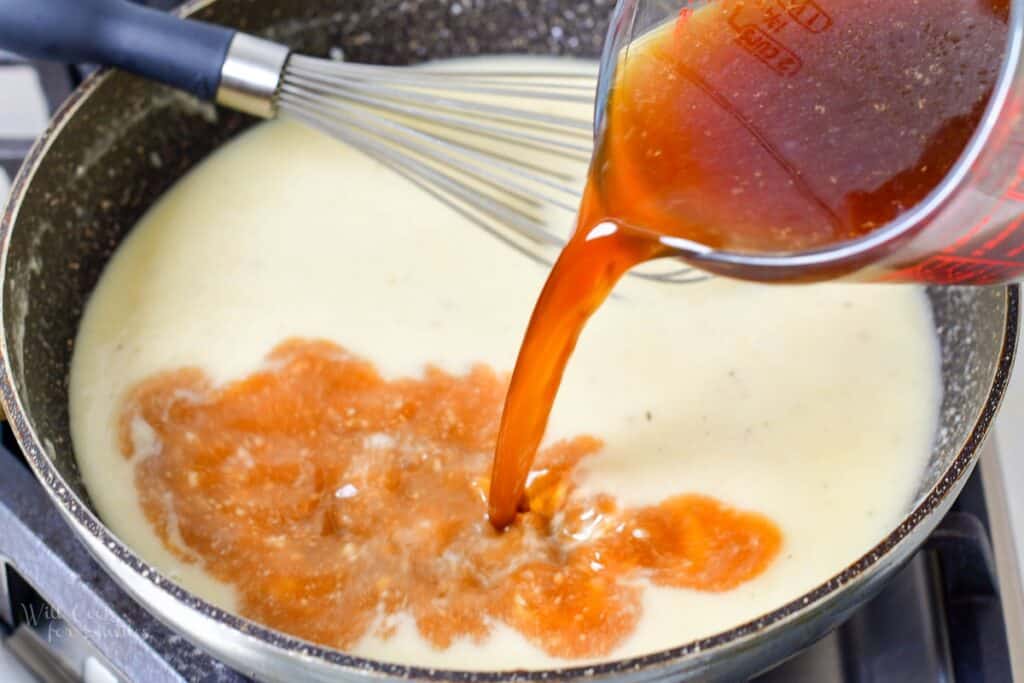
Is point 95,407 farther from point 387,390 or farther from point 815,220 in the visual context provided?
point 815,220

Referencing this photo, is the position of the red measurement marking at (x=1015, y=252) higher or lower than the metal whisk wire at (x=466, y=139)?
higher

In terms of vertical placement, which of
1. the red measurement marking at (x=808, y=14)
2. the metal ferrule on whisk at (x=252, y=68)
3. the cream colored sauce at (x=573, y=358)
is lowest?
the cream colored sauce at (x=573, y=358)

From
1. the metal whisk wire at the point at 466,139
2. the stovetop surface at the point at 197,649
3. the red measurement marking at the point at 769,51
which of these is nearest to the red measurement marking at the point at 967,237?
the red measurement marking at the point at 769,51

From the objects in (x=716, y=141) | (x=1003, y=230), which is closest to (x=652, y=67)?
(x=716, y=141)

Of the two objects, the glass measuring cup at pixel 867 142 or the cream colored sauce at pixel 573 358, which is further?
the cream colored sauce at pixel 573 358

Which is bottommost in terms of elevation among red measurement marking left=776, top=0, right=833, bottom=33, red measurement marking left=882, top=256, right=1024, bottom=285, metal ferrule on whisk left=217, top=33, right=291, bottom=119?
metal ferrule on whisk left=217, top=33, right=291, bottom=119

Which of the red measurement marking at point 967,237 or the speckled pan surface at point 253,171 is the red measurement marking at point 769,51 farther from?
the speckled pan surface at point 253,171

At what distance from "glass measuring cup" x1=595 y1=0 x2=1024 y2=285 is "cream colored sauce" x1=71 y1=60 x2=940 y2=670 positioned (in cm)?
26

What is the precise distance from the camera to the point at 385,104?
3.71 ft

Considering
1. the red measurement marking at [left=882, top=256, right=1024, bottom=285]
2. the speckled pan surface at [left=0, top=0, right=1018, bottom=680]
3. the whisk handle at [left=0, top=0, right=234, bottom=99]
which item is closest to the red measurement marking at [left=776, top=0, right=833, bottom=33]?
the red measurement marking at [left=882, top=256, right=1024, bottom=285]

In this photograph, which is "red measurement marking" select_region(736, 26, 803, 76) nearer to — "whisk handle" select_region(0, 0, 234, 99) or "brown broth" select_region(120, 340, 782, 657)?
"brown broth" select_region(120, 340, 782, 657)

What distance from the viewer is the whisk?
101 centimetres

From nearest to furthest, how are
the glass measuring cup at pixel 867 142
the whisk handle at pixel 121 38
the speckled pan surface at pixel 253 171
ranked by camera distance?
the glass measuring cup at pixel 867 142 < the speckled pan surface at pixel 253 171 < the whisk handle at pixel 121 38

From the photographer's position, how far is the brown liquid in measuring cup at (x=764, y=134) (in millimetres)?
685
